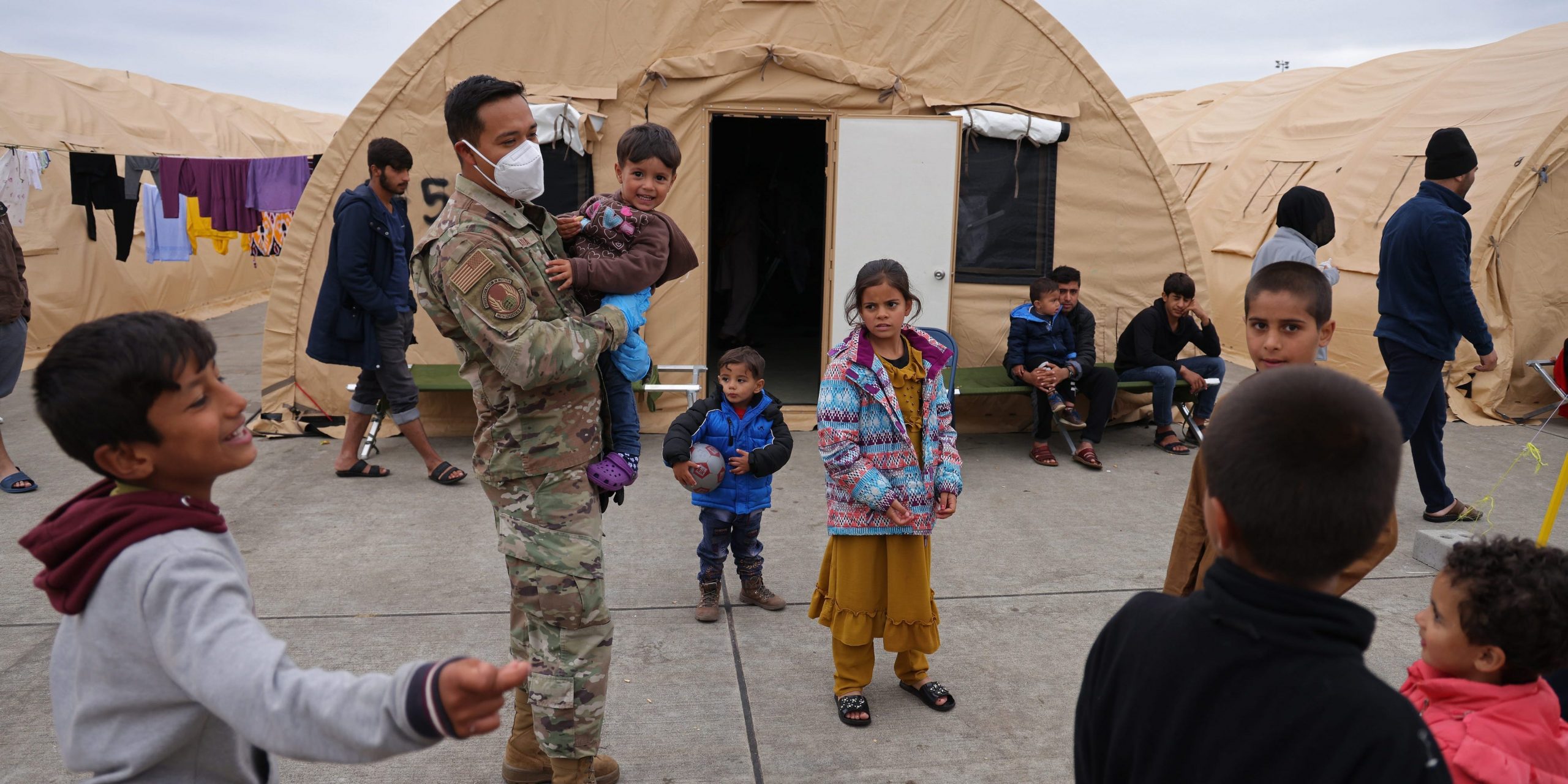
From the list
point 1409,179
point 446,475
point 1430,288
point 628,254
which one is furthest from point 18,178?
point 1409,179

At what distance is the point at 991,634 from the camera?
4.31m

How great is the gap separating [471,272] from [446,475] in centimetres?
410

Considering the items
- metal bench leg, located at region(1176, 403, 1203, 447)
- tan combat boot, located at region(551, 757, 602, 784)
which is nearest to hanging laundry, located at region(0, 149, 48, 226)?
tan combat boot, located at region(551, 757, 602, 784)

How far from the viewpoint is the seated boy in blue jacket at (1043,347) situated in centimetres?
702

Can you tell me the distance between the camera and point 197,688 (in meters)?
1.39

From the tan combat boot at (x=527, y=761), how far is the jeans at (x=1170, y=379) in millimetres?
5388

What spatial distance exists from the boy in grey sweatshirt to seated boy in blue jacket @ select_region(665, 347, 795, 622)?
2.53 meters

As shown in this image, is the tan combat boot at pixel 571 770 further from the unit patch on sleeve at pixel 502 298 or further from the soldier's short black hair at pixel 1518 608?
the soldier's short black hair at pixel 1518 608

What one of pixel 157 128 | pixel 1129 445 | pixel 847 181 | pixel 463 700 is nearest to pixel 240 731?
pixel 463 700

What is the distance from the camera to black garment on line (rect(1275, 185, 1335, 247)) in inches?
206

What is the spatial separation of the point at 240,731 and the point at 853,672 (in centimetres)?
247

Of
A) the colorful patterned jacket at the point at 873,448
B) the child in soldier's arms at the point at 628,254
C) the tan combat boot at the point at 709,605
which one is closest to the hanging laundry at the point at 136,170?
the tan combat boot at the point at 709,605

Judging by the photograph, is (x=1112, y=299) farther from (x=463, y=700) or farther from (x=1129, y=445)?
(x=463, y=700)

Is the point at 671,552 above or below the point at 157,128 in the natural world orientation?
below
